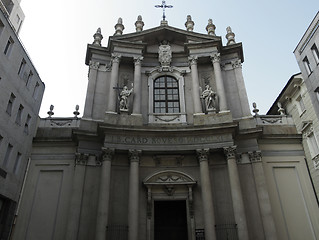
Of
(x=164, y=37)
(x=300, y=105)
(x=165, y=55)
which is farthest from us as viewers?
(x=164, y=37)

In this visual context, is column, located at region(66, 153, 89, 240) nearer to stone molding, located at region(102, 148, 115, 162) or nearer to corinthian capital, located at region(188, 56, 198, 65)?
stone molding, located at region(102, 148, 115, 162)

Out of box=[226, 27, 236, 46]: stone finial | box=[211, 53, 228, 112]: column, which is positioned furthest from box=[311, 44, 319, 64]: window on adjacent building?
box=[226, 27, 236, 46]: stone finial

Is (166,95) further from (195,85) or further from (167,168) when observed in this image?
(167,168)

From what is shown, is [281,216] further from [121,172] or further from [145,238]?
[121,172]

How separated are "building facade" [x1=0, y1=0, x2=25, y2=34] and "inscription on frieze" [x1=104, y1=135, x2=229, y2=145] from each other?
30.8 metres

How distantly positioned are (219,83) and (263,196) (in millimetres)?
7745

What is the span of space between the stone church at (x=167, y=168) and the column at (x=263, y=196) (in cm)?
5

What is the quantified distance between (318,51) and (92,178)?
15049 mm

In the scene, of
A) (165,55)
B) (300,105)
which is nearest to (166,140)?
(165,55)

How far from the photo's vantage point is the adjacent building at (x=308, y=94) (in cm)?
1686

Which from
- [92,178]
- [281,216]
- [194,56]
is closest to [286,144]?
[281,216]

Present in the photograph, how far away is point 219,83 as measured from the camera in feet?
63.7

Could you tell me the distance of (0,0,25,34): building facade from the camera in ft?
131

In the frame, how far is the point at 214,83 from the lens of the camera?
20.5 m
